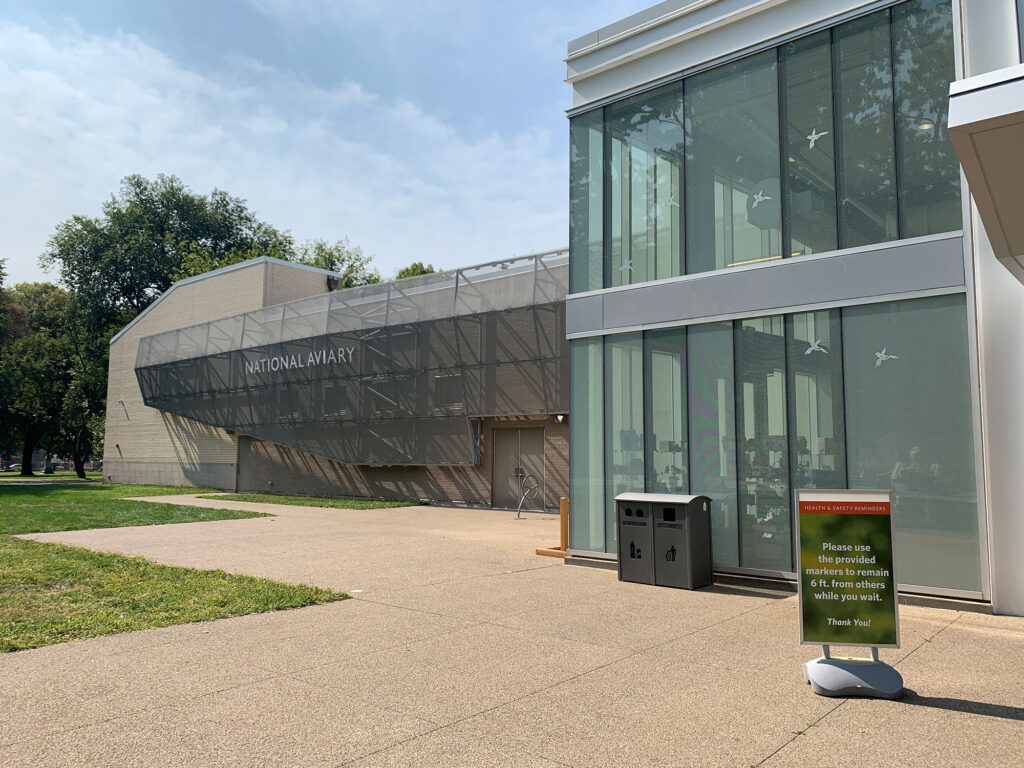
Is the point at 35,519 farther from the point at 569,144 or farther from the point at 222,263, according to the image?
the point at 222,263

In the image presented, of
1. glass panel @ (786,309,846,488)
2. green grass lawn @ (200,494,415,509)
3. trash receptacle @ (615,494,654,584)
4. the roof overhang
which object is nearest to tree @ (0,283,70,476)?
green grass lawn @ (200,494,415,509)

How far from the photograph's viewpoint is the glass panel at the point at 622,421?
10.9 meters

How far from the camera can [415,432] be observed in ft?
82.6

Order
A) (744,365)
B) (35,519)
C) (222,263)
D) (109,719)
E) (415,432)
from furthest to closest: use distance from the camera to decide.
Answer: (222,263) → (415,432) → (35,519) → (744,365) → (109,719)

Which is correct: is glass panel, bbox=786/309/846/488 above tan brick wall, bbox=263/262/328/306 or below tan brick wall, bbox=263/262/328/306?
below

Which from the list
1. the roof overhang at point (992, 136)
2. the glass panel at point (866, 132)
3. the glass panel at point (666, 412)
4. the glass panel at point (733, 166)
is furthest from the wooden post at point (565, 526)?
the roof overhang at point (992, 136)

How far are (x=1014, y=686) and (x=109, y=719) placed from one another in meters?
5.98

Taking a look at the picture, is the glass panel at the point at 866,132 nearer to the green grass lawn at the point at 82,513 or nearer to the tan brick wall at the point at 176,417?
the green grass lawn at the point at 82,513

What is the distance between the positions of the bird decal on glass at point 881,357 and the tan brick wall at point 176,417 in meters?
27.7

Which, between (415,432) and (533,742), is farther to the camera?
(415,432)

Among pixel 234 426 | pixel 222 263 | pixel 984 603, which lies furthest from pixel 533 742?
pixel 222 263

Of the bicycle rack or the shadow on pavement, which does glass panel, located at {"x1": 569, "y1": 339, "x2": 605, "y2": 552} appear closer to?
the shadow on pavement

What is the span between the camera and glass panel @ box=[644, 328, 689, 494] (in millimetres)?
10469

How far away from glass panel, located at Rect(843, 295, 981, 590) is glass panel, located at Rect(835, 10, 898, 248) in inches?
40.2
